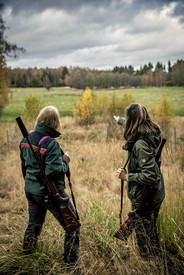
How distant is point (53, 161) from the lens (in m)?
1.88

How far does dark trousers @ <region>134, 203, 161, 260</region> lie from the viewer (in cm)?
196

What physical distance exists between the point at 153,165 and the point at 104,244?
44.7 inches

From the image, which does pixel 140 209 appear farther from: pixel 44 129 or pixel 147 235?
pixel 44 129

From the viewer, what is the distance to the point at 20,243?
2.19 metres

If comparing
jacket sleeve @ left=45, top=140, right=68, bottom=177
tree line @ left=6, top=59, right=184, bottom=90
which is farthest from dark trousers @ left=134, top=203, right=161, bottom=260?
tree line @ left=6, top=59, right=184, bottom=90

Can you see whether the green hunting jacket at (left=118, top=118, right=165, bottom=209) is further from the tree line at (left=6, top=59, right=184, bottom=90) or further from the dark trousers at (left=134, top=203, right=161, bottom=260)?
the tree line at (left=6, top=59, right=184, bottom=90)

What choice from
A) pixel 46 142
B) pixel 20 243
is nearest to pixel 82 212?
pixel 20 243

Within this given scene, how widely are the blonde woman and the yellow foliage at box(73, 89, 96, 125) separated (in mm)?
24284

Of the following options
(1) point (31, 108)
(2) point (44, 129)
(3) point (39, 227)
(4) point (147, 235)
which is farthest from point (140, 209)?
(1) point (31, 108)

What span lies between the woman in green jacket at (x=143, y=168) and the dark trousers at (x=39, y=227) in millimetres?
689

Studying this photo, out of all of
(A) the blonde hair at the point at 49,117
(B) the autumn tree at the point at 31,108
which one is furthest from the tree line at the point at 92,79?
(A) the blonde hair at the point at 49,117

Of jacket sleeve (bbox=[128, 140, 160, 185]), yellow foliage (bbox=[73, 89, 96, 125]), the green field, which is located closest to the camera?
jacket sleeve (bbox=[128, 140, 160, 185])

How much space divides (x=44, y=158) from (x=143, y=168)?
98 centimetres

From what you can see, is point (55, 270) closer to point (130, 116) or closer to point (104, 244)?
point (104, 244)
